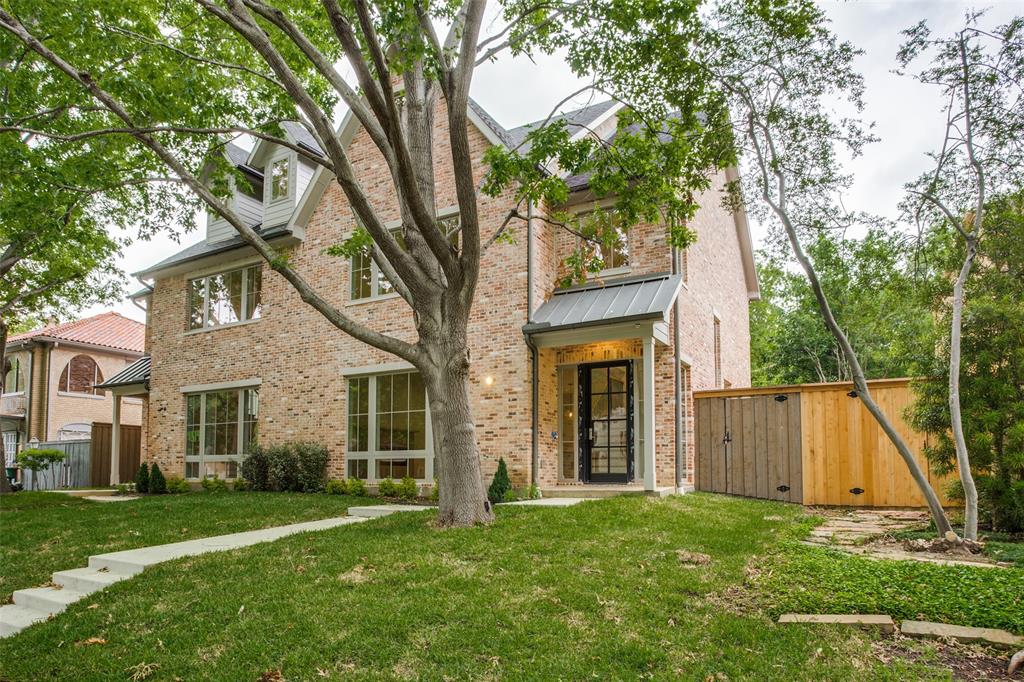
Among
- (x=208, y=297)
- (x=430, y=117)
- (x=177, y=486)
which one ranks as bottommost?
(x=177, y=486)

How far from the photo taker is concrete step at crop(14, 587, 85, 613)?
244 inches

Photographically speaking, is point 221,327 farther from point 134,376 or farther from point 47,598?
point 47,598

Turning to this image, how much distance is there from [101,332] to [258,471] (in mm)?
19101

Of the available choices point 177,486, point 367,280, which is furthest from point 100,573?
point 177,486

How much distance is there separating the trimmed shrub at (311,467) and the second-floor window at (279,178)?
245 inches

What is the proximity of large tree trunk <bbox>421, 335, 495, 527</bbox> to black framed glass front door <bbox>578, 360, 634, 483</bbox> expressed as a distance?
15.3ft

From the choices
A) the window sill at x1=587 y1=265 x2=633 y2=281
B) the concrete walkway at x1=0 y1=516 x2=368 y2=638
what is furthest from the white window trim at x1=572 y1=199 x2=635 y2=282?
the concrete walkway at x1=0 y1=516 x2=368 y2=638

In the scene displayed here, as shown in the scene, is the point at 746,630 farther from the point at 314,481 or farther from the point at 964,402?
the point at 314,481

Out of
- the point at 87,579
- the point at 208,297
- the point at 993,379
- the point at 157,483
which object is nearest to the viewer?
the point at 87,579

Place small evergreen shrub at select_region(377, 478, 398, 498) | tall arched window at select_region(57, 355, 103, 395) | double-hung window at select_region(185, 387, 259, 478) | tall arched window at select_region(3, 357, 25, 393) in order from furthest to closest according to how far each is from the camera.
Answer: tall arched window at select_region(3, 357, 25, 393) → tall arched window at select_region(57, 355, 103, 395) → double-hung window at select_region(185, 387, 259, 478) → small evergreen shrub at select_region(377, 478, 398, 498)

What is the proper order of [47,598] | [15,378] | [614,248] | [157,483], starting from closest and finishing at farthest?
[47,598] < [614,248] < [157,483] < [15,378]

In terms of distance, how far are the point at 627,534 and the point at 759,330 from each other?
2535 centimetres

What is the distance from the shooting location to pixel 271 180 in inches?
662

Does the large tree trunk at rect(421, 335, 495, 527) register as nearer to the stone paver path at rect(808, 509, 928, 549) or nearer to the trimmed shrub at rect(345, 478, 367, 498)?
the stone paver path at rect(808, 509, 928, 549)
